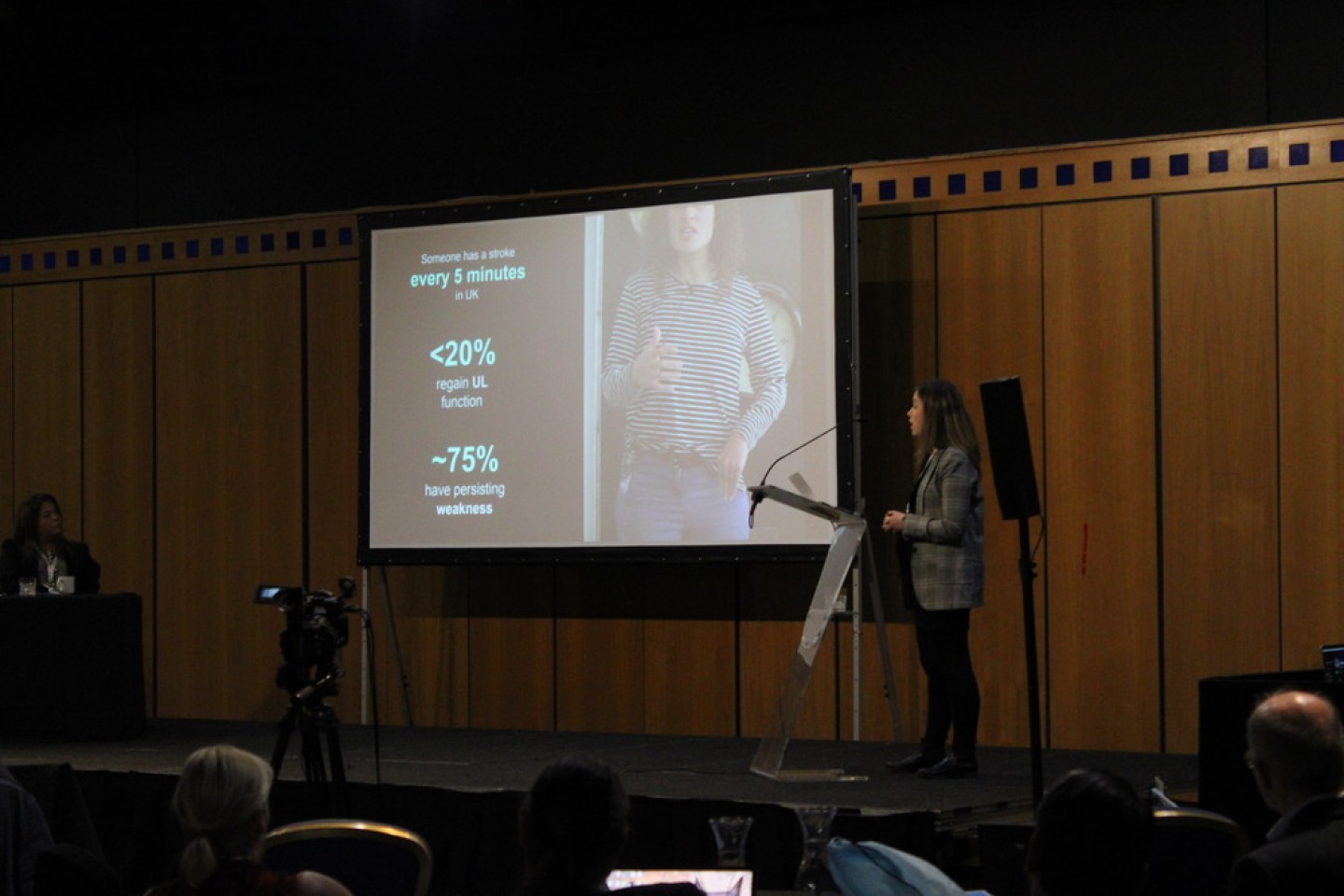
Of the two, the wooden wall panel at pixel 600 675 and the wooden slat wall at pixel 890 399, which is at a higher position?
the wooden slat wall at pixel 890 399

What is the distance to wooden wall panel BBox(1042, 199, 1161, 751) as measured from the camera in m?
6.95

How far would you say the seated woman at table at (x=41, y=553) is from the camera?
7707 millimetres

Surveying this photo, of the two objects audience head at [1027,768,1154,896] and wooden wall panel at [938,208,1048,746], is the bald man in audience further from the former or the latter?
wooden wall panel at [938,208,1048,746]

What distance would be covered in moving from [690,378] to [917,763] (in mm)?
2162

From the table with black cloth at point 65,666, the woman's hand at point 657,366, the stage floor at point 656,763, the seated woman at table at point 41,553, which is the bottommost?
the stage floor at point 656,763

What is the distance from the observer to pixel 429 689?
8.30m

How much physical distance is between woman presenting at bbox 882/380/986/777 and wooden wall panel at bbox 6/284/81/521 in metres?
5.09

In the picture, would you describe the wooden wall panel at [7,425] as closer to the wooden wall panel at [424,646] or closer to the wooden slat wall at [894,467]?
the wooden slat wall at [894,467]

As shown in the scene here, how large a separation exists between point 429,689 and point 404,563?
750 mm

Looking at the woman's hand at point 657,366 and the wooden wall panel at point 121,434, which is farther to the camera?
the wooden wall panel at point 121,434

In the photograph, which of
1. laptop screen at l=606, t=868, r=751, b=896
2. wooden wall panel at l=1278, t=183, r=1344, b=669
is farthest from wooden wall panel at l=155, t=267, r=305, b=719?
laptop screen at l=606, t=868, r=751, b=896

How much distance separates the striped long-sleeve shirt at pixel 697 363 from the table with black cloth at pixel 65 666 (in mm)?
2349

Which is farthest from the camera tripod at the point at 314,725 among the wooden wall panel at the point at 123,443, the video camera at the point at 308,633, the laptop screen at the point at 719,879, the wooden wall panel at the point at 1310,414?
the wooden wall panel at the point at 123,443

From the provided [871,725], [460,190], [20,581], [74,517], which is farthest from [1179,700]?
[74,517]
